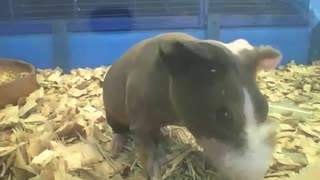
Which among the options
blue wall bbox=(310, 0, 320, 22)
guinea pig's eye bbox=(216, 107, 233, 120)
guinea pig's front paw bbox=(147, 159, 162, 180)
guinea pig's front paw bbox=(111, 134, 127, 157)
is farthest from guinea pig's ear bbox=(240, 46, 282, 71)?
blue wall bbox=(310, 0, 320, 22)

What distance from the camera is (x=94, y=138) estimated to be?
1479 mm

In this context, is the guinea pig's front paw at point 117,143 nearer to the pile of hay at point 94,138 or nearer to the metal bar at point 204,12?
the pile of hay at point 94,138

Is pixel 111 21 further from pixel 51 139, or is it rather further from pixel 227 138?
pixel 227 138

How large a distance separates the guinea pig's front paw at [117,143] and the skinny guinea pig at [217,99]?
0.22m

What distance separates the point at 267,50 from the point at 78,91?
84cm

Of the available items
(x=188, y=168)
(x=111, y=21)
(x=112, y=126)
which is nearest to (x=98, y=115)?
(x=112, y=126)

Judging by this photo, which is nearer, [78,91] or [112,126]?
[112,126]

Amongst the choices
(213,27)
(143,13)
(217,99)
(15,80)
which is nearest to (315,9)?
(213,27)

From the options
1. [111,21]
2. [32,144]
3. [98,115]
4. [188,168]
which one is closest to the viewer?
[188,168]

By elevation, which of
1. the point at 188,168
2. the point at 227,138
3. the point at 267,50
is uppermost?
the point at 267,50

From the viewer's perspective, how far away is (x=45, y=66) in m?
1.87

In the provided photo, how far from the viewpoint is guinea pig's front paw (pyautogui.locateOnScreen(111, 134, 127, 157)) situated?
1391mm

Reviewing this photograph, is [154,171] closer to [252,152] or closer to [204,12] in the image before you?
[252,152]

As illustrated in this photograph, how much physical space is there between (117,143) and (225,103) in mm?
462
